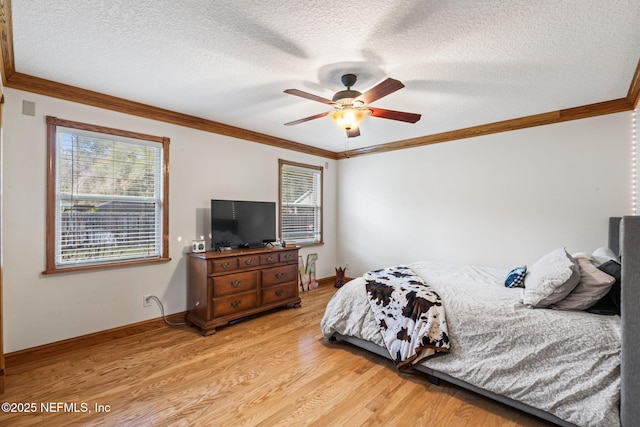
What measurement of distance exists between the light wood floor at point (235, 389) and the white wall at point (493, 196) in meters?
2.20

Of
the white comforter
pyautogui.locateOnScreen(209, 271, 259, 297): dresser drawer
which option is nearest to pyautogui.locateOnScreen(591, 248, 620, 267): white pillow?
the white comforter

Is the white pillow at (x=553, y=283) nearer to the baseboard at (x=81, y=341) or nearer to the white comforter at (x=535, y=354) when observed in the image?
the white comforter at (x=535, y=354)

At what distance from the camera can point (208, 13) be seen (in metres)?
1.75

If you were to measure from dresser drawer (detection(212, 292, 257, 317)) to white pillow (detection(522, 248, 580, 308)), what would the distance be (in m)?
2.75

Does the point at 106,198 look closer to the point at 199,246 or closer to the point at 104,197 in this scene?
the point at 104,197

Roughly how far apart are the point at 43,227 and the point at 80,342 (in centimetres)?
113

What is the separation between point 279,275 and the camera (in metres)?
3.90

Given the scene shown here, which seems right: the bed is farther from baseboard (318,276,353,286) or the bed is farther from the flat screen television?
baseboard (318,276,353,286)

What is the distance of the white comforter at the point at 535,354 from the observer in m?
1.68

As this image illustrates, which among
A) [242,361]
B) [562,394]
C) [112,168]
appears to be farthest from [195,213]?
[562,394]

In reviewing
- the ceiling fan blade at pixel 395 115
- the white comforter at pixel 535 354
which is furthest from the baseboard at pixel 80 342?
the ceiling fan blade at pixel 395 115

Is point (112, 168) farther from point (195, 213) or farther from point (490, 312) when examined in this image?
point (490, 312)

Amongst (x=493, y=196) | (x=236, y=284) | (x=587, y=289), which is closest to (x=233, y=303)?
(x=236, y=284)

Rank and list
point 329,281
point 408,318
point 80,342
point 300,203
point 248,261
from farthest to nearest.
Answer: point 329,281 < point 300,203 < point 248,261 < point 80,342 < point 408,318
